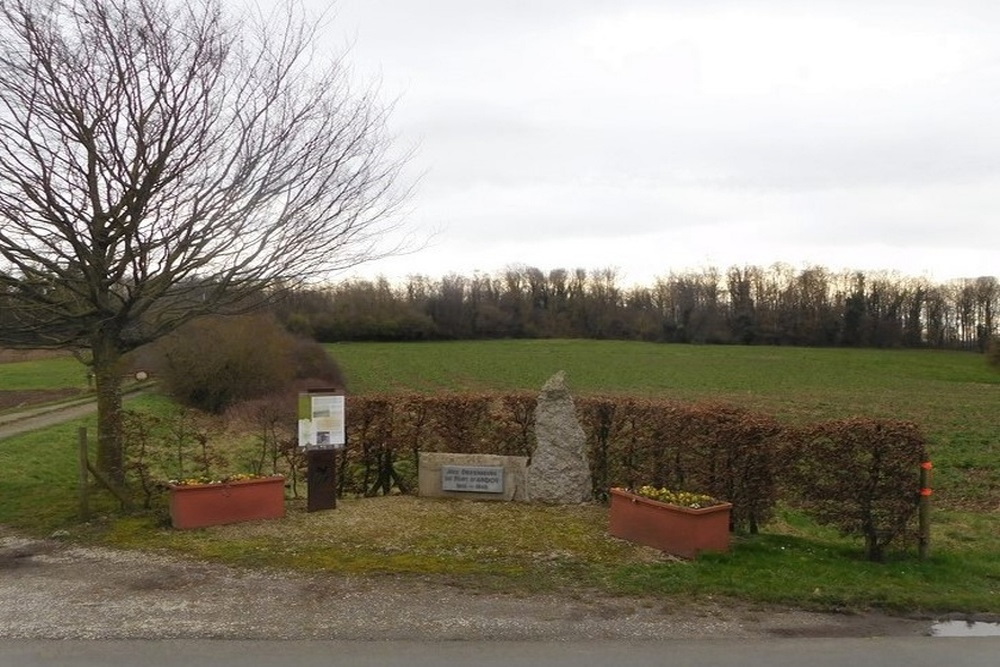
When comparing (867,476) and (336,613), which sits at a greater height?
(867,476)

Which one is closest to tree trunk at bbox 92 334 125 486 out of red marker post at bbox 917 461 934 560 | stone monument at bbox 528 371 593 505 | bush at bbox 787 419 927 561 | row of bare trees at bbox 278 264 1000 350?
stone monument at bbox 528 371 593 505

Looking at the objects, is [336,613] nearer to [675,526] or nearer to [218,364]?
[675,526]

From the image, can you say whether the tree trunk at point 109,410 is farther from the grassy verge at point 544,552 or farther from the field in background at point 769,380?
the field in background at point 769,380

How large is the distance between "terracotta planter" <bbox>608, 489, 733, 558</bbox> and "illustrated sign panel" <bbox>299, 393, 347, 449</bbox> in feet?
11.8

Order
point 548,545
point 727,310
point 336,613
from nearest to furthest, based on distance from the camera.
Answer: point 336,613 → point 548,545 → point 727,310

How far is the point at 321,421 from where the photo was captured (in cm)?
1017

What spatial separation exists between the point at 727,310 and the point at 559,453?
97.0 meters

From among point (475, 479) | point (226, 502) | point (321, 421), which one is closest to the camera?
point (226, 502)

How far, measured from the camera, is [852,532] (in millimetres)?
8477

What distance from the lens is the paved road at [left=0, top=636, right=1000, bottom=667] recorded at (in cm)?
535

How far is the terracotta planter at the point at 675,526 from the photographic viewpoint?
8172 mm

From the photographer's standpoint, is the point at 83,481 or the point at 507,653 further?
the point at 83,481

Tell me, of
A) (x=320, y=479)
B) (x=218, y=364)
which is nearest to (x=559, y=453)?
(x=320, y=479)

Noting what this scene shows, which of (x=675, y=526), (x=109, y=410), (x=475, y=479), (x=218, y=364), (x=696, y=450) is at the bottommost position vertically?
(x=675, y=526)
